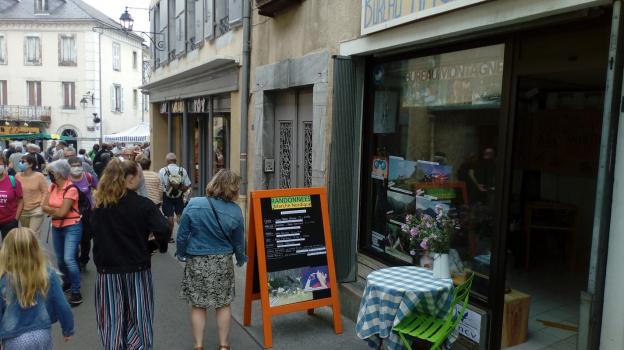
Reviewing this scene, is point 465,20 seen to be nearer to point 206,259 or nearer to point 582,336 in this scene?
point 582,336

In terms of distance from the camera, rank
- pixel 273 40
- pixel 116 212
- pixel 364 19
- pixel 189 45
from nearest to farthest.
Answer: pixel 116 212, pixel 364 19, pixel 273 40, pixel 189 45

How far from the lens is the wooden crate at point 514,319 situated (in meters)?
4.17

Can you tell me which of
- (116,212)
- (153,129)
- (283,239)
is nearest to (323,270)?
(283,239)

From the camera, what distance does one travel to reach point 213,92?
10.2 m

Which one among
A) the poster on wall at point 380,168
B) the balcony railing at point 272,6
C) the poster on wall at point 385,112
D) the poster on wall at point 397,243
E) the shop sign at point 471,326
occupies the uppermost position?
the balcony railing at point 272,6

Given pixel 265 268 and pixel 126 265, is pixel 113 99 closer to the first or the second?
pixel 265 268

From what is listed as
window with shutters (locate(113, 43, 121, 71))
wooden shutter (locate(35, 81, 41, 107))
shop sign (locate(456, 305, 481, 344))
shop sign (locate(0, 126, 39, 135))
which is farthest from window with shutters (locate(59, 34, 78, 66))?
shop sign (locate(456, 305, 481, 344))

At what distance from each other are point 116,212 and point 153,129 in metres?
13.7

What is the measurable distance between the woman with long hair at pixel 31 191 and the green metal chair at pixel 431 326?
4949 millimetres

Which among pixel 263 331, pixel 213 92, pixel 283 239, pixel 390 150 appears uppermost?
pixel 213 92

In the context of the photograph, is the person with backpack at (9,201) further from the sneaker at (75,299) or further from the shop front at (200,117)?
the shop front at (200,117)

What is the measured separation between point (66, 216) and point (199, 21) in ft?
21.6

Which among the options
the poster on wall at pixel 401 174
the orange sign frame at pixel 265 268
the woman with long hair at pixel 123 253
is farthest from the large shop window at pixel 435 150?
the woman with long hair at pixel 123 253

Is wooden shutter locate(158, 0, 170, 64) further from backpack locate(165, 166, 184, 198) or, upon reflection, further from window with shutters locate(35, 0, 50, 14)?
window with shutters locate(35, 0, 50, 14)
